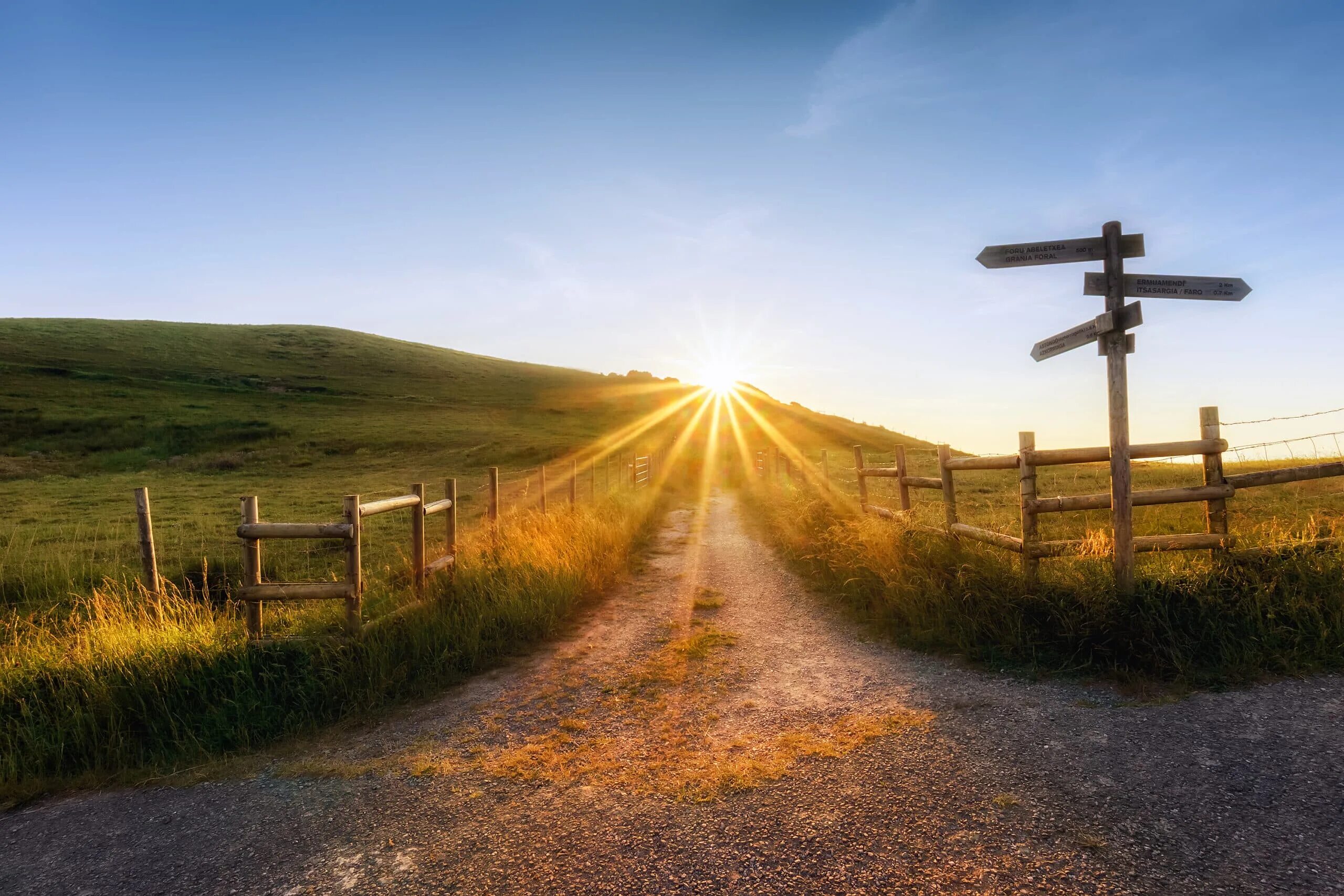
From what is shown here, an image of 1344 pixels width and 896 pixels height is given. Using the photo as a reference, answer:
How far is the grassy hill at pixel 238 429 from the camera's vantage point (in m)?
16.6

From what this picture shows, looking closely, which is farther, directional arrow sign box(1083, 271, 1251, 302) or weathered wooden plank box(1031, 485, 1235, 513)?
weathered wooden plank box(1031, 485, 1235, 513)

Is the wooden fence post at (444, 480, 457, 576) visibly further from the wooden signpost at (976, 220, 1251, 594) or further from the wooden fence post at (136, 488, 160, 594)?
the wooden signpost at (976, 220, 1251, 594)

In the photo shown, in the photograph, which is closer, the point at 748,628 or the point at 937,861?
the point at 937,861

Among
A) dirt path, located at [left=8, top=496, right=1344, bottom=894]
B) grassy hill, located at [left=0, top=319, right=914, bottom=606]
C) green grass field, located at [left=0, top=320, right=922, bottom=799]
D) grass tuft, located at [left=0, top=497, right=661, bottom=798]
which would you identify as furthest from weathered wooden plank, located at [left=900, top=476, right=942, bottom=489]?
grassy hill, located at [left=0, top=319, right=914, bottom=606]

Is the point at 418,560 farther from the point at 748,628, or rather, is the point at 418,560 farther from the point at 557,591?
the point at 748,628

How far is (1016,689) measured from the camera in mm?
5238

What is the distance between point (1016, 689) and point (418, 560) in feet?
20.5

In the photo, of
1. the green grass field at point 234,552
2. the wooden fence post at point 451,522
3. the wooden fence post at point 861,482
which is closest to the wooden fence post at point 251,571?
the green grass field at point 234,552

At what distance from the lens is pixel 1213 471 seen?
6523 millimetres

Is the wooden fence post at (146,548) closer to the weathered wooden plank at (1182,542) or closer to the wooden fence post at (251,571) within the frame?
the wooden fence post at (251,571)

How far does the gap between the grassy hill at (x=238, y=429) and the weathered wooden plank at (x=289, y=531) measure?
6102 millimetres

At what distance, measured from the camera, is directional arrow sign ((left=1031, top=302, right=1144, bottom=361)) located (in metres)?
5.89

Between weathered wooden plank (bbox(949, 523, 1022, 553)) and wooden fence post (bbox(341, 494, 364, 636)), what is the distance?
258 inches

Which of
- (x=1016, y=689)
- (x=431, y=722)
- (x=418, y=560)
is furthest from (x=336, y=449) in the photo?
(x=1016, y=689)
